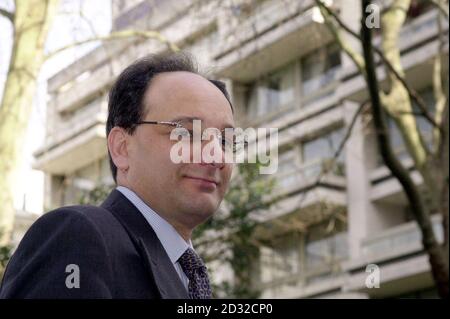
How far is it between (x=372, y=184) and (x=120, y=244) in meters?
24.4

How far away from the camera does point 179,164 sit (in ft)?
9.14

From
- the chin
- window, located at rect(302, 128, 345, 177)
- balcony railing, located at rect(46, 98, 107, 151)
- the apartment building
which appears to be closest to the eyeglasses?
the chin

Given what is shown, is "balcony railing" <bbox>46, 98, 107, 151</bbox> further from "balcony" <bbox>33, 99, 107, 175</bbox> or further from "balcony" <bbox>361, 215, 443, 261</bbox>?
"balcony" <bbox>361, 215, 443, 261</bbox>

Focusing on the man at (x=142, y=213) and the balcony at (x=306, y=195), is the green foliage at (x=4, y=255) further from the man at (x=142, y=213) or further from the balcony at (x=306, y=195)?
the balcony at (x=306, y=195)

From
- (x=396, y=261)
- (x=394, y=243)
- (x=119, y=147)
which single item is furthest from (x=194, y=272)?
(x=396, y=261)

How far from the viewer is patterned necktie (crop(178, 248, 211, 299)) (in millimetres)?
2785

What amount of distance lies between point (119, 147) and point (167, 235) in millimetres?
337

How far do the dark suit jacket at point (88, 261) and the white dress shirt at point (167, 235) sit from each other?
8 centimetres

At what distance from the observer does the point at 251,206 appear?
57.8 feet

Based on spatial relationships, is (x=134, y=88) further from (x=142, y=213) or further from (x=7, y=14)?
(x=7, y=14)

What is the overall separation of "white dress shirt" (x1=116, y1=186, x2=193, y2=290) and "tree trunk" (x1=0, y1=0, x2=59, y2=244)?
7722 millimetres
